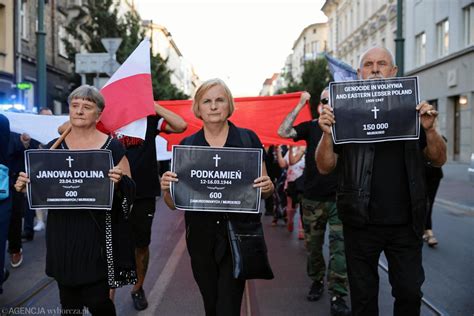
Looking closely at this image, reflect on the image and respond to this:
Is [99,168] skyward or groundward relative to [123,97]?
groundward

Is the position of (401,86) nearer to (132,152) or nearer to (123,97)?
(123,97)

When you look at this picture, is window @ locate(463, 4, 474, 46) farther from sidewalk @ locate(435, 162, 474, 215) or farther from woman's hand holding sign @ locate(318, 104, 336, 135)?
woman's hand holding sign @ locate(318, 104, 336, 135)

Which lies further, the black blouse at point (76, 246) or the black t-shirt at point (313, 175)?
the black t-shirt at point (313, 175)

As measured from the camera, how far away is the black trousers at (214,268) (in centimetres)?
333

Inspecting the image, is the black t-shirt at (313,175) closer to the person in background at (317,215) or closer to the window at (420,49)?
the person in background at (317,215)

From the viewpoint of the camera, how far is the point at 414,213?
3.22 metres

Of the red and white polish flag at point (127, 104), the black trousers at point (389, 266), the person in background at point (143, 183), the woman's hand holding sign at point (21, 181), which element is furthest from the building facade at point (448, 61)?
the woman's hand holding sign at point (21, 181)

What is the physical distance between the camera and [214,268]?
3.41 meters

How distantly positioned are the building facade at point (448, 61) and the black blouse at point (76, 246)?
70.0 feet

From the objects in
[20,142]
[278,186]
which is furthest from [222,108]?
[278,186]

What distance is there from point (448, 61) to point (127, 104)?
22.9 metres

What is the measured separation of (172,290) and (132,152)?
166cm

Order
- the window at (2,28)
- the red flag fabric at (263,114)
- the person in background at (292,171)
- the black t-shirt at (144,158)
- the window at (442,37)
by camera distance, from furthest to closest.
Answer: the window at (442,37) → the window at (2,28) → the person in background at (292,171) → the red flag fabric at (263,114) → the black t-shirt at (144,158)

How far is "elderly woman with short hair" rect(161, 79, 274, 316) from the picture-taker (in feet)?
10.9
